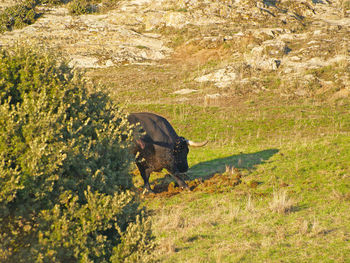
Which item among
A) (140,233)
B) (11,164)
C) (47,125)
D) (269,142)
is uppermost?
(47,125)

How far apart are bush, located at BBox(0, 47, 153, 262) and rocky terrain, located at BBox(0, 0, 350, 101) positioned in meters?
28.2

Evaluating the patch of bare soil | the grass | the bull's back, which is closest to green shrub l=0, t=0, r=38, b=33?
the grass

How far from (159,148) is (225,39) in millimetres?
34960

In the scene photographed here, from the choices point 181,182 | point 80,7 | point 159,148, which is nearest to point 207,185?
point 181,182

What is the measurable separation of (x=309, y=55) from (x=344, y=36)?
7.36 meters

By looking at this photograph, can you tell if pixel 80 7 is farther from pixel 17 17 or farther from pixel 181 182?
pixel 181 182

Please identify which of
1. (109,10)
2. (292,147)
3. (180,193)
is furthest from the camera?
(109,10)

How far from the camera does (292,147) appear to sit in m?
20.5

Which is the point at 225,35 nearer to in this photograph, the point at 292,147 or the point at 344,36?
the point at 344,36

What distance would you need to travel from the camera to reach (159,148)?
15.5 m

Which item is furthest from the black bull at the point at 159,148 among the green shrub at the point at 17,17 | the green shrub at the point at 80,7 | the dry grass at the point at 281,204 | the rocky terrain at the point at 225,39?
the green shrub at the point at 80,7

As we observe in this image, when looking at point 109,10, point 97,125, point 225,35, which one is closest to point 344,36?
point 225,35

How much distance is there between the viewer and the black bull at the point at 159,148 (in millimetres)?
15453

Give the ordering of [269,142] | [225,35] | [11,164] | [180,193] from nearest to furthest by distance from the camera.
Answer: [11,164], [180,193], [269,142], [225,35]
